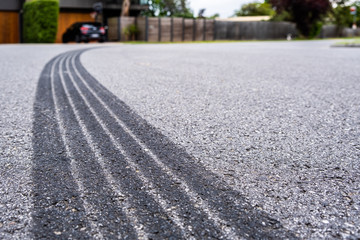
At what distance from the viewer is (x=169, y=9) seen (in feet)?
112

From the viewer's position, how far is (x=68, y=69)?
630 cm

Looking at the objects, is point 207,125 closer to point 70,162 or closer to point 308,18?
point 70,162

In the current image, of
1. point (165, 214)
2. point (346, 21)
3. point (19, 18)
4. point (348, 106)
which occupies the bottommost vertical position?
point (165, 214)

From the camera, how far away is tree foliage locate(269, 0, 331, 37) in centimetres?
3388

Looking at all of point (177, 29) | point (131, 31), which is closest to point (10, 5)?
point (131, 31)

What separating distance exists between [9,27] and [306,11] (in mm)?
25246

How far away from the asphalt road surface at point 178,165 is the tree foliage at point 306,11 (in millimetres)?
32830

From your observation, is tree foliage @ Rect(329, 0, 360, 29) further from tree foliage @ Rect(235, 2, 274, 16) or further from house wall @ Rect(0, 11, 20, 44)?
house wall @ Rect(0, 11, 20, 44)

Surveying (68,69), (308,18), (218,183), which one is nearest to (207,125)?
(218,183)

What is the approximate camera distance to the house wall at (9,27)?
2242 cm

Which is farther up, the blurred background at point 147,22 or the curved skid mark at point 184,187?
the blurred background at point 147,22

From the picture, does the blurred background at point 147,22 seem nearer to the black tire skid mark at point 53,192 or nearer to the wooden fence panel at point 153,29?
the wooden fence panel at point 153,29

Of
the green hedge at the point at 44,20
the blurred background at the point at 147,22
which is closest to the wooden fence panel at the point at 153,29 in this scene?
the blurred background at the point at 147,22

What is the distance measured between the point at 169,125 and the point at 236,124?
0.53 meters
